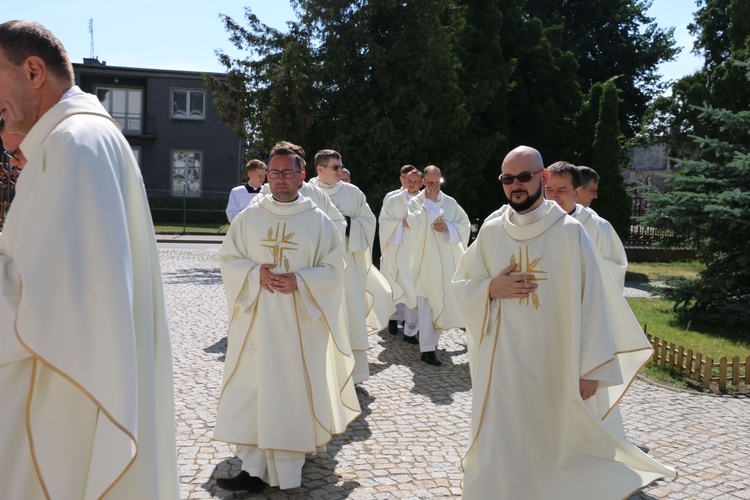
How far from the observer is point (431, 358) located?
8492mm

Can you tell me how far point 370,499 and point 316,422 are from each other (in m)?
0.63

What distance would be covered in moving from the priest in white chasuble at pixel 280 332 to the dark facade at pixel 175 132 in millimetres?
31294

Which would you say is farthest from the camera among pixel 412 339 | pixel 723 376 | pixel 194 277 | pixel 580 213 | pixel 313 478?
pixel 194 277

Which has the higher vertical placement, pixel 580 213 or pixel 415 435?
pixel 580 213

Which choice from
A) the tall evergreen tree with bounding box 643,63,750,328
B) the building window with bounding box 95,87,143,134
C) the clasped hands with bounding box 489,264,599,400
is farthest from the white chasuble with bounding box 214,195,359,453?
the building window with bounding box 95,87,143,134

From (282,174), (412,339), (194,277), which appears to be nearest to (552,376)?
(282,174)

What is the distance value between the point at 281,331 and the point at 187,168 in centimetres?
3362

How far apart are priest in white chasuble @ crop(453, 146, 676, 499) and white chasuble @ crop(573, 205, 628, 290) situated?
1.30m

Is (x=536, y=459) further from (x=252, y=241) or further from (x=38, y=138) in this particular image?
(x=38, y=138)

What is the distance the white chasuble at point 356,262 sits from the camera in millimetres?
7184

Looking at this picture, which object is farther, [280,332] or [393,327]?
[393,327]

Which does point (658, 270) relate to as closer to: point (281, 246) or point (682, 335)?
point (682, 335)

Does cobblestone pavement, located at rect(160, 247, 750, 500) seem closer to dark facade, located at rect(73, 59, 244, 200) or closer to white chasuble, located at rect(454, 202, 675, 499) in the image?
white chasuble, located at rect(454, 202, 675, 499)

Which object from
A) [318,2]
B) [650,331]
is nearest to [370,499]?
[650,331]
